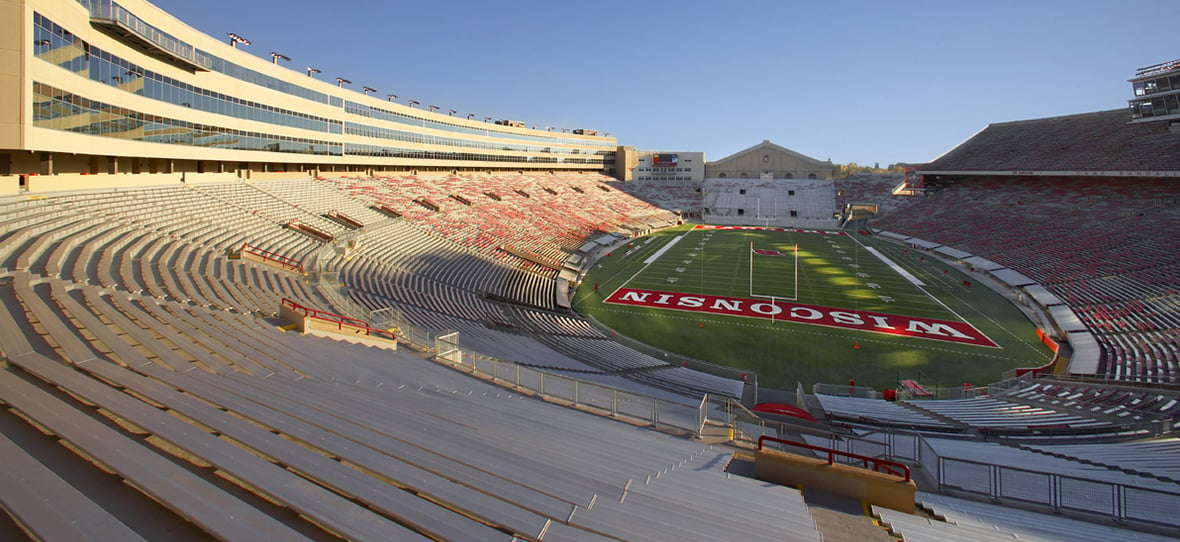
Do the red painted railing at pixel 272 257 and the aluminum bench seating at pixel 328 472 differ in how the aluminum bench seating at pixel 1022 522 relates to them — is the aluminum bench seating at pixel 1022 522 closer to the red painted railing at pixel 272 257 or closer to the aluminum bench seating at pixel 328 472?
the aluminum bench seating at pixel 328 472

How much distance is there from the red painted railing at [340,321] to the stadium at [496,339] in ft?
0.51

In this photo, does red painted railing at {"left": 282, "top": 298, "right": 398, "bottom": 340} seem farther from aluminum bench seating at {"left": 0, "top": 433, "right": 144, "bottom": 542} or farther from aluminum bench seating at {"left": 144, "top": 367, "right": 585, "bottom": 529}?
aluminum bench seating at {"left": 0, "top": 433, "right": 144, "bottom": 542}

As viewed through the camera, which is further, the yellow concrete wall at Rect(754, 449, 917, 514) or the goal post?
the goal post

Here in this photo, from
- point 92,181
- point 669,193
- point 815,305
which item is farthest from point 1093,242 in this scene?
point 92,181

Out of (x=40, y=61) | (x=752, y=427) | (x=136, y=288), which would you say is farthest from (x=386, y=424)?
(x=40, y=61)

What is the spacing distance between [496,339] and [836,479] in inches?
494

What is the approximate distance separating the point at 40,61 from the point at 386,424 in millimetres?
18765

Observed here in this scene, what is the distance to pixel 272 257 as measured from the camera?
63.3ft

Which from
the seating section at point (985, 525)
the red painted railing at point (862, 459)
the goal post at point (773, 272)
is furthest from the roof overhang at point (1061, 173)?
the red painted railing at point (862, 459)

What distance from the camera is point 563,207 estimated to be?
54531mm

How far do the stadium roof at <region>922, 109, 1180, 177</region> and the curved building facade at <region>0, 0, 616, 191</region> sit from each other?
52.7 m

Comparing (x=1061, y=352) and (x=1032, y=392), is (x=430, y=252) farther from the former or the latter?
(x=1061, y=352)

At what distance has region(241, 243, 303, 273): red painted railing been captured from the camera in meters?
18.7

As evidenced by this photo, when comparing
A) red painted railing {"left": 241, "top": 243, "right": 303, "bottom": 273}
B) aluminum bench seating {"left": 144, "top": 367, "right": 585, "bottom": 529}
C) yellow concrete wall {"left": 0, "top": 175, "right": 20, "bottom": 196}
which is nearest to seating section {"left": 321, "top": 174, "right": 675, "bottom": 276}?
red painted railing {"left": 241, "top": 243, "right": 303, "bottom": 273}
